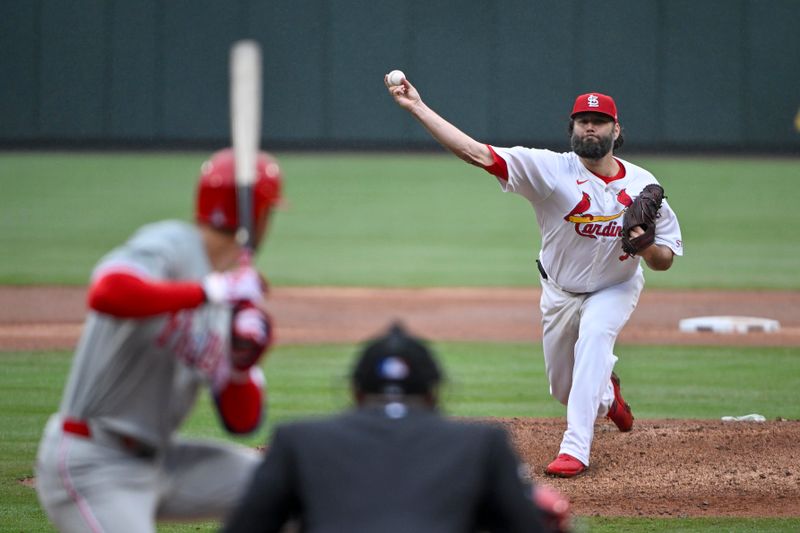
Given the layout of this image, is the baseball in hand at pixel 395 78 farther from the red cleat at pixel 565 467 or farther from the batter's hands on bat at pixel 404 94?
the red cleat at pixel 565 467

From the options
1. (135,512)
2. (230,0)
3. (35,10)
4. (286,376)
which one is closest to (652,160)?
(230,0)

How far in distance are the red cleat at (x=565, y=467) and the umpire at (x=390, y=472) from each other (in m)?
3.88

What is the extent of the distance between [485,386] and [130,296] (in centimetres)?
697

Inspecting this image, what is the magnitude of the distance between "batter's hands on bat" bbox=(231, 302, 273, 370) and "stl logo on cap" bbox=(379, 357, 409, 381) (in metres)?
0.64

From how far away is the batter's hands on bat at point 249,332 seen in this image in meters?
3.33

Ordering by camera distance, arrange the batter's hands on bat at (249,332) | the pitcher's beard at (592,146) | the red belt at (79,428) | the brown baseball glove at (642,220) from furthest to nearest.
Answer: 1. the pitcher's beard at (592,146)
2. the brown baseball glove at (642,220)
3. the red belt at (79,428)
4. the batter's hands on bat at (249,332)

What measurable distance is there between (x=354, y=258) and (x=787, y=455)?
12435 millimetres

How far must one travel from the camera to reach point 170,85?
1185 inches

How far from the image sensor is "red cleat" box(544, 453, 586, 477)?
6.61 meters

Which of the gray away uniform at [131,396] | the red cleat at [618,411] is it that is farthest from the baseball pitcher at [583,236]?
the gray away uniform at [131,396]

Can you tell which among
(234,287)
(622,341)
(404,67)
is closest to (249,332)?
(234,287)

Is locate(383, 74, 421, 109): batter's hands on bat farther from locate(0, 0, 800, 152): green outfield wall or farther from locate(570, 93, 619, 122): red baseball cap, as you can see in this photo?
locate(0, 0, 800, 152): green outfield wall

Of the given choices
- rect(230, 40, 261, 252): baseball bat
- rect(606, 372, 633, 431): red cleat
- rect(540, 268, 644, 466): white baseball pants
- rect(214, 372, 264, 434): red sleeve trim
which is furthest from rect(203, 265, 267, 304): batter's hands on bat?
rect(606, 372, 633, 431): red cleat

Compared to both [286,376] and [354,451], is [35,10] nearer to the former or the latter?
[286,376]
